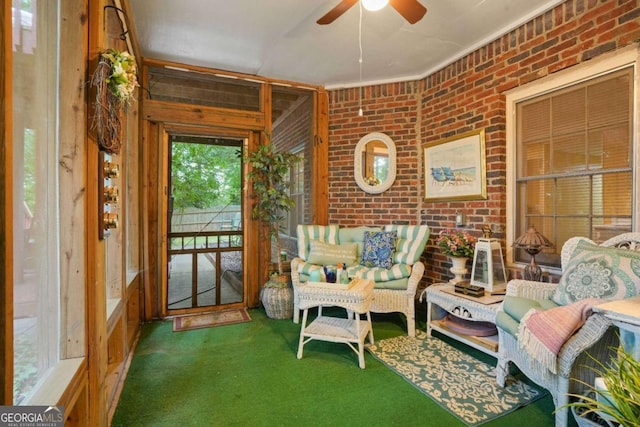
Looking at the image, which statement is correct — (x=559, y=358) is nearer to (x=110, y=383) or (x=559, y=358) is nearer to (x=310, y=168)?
(x=110, y=383)

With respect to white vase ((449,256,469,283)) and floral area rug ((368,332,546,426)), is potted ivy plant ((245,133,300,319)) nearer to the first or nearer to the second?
floral area rug ((368,332,546,426))

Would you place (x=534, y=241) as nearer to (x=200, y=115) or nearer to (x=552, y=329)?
(x=552, y=329)

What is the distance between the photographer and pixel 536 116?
2.61 m

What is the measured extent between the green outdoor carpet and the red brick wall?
147 centimetres

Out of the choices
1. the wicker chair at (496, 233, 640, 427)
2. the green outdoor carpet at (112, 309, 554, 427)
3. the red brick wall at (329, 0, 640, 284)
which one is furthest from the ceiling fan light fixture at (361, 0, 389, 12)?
the green outdoor carpet at (112, 309, 554, 427)

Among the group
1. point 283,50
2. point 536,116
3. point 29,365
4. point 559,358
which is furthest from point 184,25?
point 559,358

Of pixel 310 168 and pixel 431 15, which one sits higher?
pixel 431 15

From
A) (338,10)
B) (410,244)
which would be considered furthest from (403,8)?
(410,244)

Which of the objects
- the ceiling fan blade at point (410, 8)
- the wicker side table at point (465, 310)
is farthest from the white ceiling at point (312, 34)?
the wicker side table at point (465, 310)

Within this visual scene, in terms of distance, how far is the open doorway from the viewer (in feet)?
11.1

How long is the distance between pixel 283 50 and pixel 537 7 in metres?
2.17

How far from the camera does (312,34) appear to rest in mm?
2738

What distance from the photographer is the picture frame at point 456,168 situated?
2949 millimetres

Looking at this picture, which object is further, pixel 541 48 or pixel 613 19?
pixel 541 48
